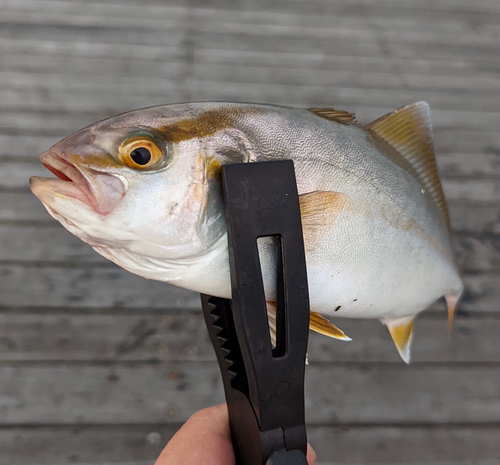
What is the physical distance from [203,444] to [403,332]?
535 mm

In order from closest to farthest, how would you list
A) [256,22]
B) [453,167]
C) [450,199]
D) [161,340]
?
[161,340] < [450,199] < [453,167] < [256,22]

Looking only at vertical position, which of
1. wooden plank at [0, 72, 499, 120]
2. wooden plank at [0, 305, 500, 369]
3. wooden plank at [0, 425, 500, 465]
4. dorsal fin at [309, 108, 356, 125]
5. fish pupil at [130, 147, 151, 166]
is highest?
wooden plank at [0, 72, 499, 120]

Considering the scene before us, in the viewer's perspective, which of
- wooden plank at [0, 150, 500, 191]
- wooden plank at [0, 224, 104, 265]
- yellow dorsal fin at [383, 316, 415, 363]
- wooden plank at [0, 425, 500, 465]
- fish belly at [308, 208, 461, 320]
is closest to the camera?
fish belly at [308, 208, 461, 320]

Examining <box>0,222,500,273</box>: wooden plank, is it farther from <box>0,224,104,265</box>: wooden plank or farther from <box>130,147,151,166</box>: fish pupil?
<box>130,147,151,166</box>: fish pupil

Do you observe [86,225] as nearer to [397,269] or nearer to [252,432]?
[252,432]

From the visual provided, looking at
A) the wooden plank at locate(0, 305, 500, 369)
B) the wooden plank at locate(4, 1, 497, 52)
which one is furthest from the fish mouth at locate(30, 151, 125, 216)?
the wooden plank at locate(4, 1, 497, 52)

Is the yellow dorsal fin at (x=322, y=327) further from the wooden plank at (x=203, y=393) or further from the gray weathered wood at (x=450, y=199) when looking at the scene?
the gray weathered wood at (x=450, y=199)

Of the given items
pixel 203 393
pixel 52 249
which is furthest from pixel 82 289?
pixel 203 393

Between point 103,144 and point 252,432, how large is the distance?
517mm

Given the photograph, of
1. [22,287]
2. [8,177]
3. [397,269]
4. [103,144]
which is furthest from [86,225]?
[8,177]

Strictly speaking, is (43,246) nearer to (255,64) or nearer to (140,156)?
(140,156)

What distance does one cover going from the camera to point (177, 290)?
4.65 ft

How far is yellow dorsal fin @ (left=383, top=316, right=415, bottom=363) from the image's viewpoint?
0.96 metres

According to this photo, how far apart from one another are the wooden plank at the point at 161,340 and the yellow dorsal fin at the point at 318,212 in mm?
773
